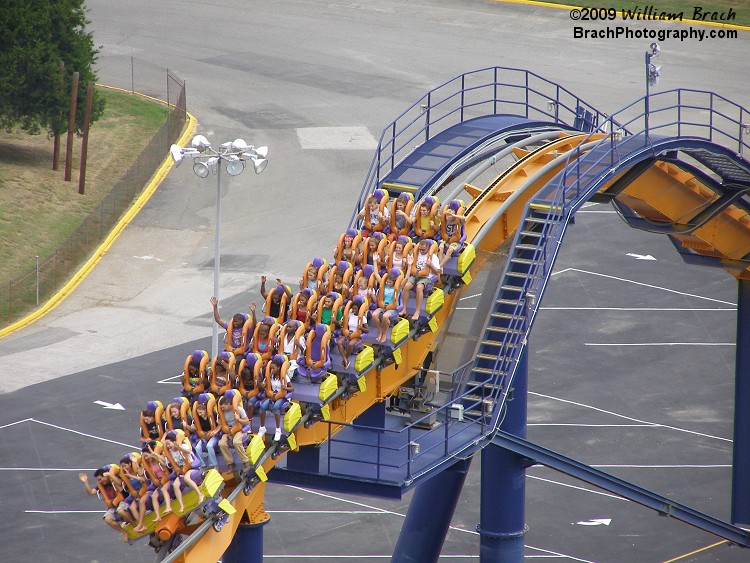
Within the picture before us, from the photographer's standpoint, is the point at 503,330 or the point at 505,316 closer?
the point at 503,330

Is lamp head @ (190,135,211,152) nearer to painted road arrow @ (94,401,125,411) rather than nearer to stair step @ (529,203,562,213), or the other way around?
painted road arrow @ (94,401,125,411)

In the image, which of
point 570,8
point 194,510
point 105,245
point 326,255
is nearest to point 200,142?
point 326,255

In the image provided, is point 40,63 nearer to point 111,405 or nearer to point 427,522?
point 111,405

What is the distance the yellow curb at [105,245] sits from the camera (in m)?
49.9

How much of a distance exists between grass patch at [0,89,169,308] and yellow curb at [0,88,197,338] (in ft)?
3.59

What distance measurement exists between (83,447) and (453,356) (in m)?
13.4

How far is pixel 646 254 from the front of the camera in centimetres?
5500

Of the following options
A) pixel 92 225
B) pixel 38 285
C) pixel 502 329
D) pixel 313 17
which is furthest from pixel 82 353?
pixel 313 17

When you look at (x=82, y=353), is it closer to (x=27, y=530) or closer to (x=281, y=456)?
(x=27, y=530)

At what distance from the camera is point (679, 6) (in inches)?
3078

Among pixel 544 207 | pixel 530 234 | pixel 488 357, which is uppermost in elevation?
pixel 544 207

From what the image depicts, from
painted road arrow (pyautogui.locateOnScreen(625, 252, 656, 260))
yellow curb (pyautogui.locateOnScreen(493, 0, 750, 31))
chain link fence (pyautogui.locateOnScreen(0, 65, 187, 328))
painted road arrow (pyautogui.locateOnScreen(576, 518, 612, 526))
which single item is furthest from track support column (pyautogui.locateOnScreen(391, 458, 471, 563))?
yellow curb (pyautogui.locateOnScreen(493, 0, 750, 31))

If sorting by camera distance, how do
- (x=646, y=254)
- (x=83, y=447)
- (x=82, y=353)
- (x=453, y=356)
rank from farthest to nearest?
1. (x=646, y=254)
2. (x=82, y=353)
3. (x=83, y=447)
4. (x=453, y=356)

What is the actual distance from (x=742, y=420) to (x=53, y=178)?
31.9 meters
